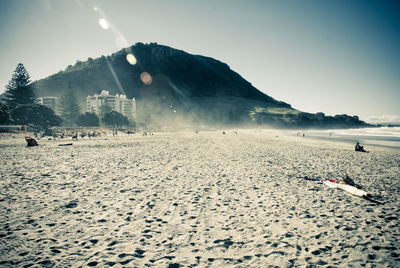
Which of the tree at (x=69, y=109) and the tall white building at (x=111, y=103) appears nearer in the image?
the tree at (x=69, y=109)

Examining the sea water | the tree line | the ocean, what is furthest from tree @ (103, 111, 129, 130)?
the sea water

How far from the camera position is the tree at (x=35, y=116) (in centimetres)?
5066

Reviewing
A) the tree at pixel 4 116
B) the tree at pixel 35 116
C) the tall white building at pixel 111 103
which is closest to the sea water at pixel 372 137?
the tree at pixel 35 116

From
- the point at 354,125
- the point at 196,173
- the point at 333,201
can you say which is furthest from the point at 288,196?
the point at 354,125

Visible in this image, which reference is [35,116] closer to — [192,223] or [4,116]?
[4,116]

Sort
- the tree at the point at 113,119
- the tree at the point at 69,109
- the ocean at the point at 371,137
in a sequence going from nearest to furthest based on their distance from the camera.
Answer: the ocean at the point at 371,137 < the tree at the point at 113,119 < the tree at the point at 69,109

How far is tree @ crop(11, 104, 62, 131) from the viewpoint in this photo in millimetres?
50656

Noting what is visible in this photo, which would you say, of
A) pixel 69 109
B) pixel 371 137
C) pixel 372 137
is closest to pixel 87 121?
pixel 69 109

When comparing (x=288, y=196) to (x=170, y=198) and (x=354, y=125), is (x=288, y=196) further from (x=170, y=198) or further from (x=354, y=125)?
(x=354, y=125)

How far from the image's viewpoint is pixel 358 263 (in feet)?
11.7

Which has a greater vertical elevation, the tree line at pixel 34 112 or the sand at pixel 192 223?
the tree line at pixel 34 112

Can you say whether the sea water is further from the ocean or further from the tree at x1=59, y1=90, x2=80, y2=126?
the tree at x1=59, y1=90, x2=80, y2=126

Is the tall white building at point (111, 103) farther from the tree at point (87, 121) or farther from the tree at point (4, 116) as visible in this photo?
the tree at point (4, 116)

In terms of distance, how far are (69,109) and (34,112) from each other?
150ft
